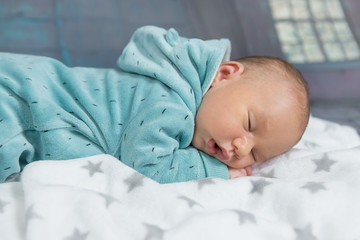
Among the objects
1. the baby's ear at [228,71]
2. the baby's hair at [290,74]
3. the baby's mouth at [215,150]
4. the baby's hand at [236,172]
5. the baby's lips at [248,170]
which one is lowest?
the baby's lips at [248,170]

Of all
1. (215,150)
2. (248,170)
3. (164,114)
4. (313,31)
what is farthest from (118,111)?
(313,31)

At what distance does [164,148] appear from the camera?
1.02m

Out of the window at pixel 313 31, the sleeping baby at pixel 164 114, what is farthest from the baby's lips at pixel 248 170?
the window at pixel 313 31

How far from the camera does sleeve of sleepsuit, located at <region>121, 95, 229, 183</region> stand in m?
0.99

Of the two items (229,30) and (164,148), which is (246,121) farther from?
(229,30)

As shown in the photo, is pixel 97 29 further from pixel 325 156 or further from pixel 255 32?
pixel 325 156

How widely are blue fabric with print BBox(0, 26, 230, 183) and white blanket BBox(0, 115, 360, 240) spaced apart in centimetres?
9

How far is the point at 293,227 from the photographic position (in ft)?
2.77

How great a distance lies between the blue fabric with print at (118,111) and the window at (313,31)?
608 millimetres

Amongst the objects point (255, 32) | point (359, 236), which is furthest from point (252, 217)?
point (255, 32)

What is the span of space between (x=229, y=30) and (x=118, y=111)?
0.75 m

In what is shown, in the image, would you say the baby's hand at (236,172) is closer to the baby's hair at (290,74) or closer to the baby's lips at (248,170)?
the baby's lips at (248,170)

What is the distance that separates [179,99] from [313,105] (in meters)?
0.71

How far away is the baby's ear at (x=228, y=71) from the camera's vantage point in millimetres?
1122
